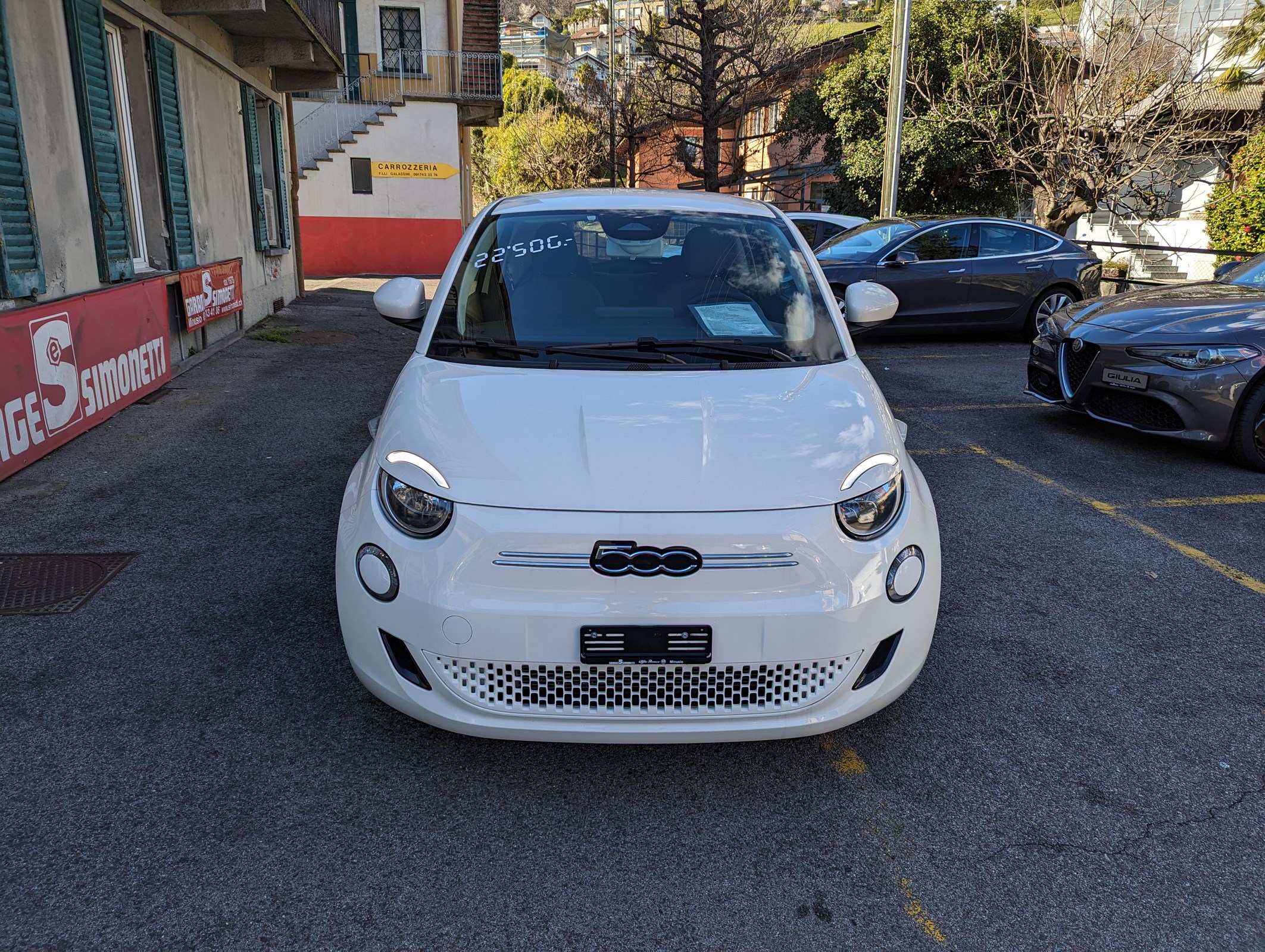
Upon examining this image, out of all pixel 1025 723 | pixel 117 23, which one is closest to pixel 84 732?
pixel 1025 723

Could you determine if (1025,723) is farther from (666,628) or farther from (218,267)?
(218,267)

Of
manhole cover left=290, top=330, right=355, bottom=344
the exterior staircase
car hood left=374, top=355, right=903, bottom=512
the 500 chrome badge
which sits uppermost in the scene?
the exterior staircase

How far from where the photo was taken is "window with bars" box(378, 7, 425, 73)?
25828mm

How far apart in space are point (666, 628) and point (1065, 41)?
70.0ft

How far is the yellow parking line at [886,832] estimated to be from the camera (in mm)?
2383

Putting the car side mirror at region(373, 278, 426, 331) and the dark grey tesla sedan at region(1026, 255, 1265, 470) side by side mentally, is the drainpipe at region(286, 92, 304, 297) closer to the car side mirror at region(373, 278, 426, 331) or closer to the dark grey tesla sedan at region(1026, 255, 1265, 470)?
the car side mirror at region(373, 278, 426, 331)

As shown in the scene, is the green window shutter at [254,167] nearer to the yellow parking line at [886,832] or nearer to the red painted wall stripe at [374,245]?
the red painted wall stripe at [374,245]

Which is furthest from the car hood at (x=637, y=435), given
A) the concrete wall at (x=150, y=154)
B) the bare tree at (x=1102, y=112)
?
the bare tree at (x=1102, y=112)

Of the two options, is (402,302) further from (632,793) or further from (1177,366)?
(1177,366)

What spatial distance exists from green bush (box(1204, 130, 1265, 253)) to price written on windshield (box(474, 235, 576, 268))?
56.1ft

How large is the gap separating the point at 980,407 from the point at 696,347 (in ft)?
18.0

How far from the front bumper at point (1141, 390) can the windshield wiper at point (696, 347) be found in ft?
12.8

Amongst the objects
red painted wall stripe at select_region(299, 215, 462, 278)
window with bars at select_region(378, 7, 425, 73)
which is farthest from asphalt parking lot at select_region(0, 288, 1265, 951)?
window with bars at select_region(378, 7, 425, 73)

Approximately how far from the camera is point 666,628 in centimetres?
262
